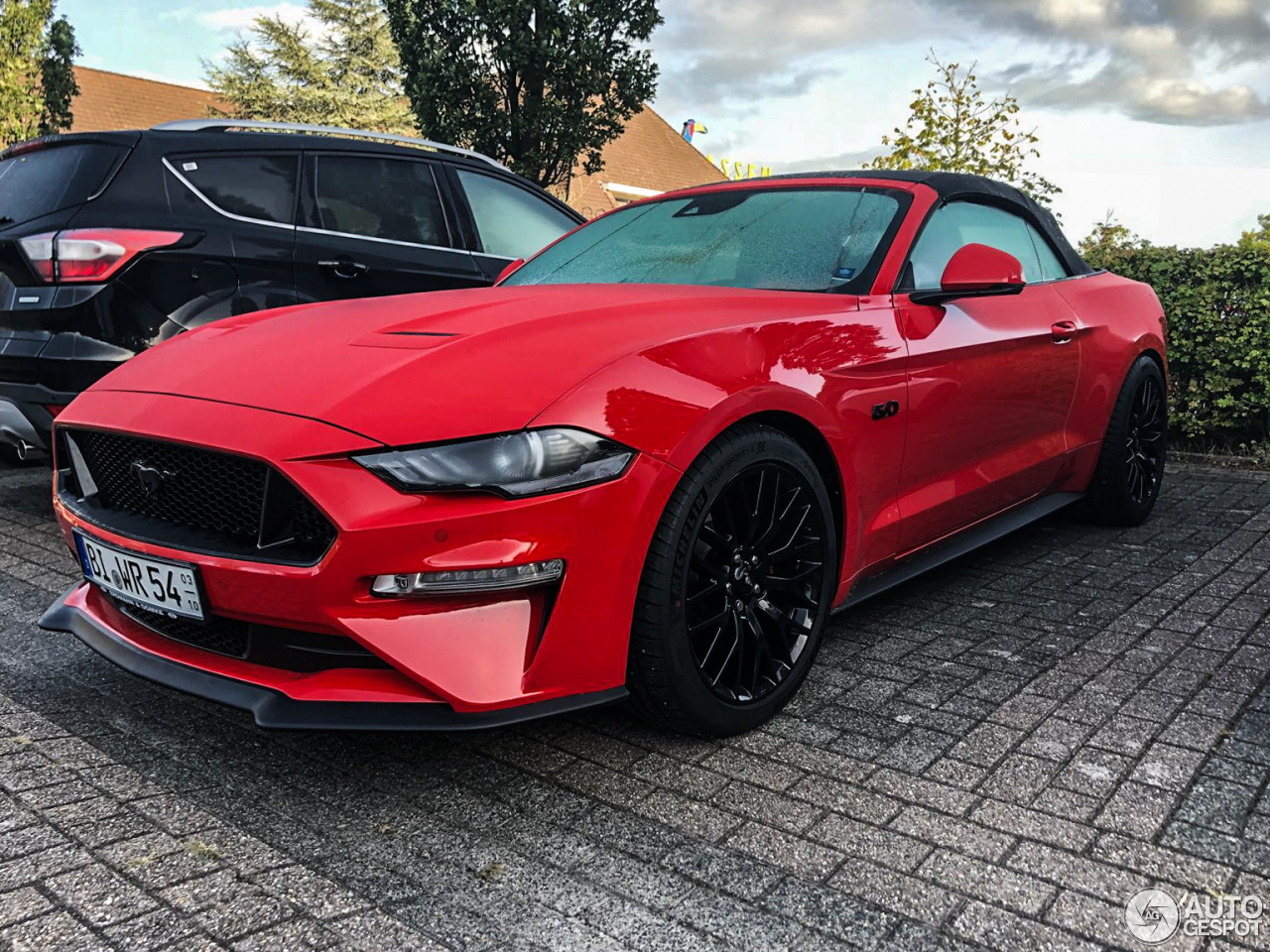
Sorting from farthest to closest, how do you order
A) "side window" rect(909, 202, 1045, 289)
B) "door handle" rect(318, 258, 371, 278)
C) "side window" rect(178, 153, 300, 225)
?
1. "door handle" rect(318, 258, 371, 278)
2. "side window" rect(178, 153, 300, 225)
3. "side window" rect(909, 202, 1045, 289)

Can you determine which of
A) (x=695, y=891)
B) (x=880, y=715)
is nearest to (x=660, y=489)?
(x=695, y=891)

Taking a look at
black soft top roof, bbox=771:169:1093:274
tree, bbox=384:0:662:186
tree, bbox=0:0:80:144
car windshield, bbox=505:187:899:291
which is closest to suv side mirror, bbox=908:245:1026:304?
car windshield, bbox=505:187:899:291

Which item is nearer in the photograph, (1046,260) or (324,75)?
(1046,260)

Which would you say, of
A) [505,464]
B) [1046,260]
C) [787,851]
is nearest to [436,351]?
[505,464]

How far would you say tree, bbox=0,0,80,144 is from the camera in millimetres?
16047

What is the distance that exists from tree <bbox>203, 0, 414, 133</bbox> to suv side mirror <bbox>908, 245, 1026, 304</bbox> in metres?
32.1

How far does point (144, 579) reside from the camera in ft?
7.72

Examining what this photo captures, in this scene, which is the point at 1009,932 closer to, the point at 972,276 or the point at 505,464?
the point at 505,464

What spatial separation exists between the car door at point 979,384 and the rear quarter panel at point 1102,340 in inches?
4.1

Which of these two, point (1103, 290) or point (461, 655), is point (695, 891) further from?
point (1103, 290)

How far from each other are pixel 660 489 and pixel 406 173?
12.1 ft

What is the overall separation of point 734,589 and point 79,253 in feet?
10.2

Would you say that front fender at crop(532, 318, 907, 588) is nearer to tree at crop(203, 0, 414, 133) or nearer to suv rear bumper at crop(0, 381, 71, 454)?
suv rear bumper at crop(0, 381, 71, 454)

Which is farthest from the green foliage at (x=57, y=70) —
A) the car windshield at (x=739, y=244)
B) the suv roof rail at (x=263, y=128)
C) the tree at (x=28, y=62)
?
the car windshield at (x=739, y=244)
